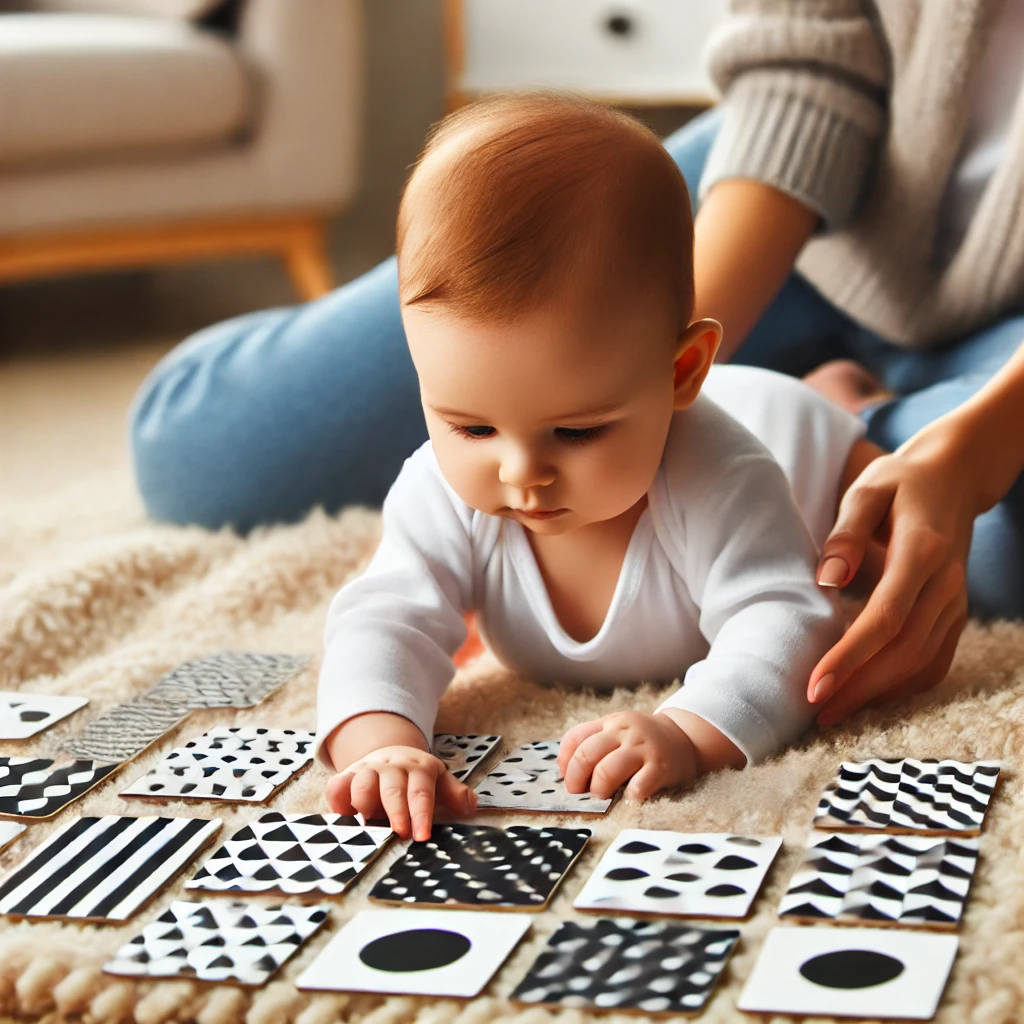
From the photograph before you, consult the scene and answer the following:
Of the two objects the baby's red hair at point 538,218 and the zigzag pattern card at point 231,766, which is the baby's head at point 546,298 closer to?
the baby's red hair at point 538,218

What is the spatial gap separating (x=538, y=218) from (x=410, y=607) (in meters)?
0.28

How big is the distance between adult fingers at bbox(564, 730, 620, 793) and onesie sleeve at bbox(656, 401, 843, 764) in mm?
57

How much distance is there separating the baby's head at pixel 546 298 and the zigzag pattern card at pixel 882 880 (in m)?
0.23

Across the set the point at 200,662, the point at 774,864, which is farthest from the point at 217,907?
the point at 200,662

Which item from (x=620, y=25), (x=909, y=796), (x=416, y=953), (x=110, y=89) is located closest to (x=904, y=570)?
(x=909, y=796)

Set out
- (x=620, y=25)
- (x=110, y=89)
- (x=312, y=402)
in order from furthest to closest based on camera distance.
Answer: (x=620, y=25), (x=110, y=89), (x=312, y=402)

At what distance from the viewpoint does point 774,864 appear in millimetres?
691

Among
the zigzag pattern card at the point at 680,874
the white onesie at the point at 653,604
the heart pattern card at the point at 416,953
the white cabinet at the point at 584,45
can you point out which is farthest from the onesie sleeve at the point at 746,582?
the white cabinet at the point at 584,45

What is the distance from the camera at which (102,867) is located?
727 millimetres

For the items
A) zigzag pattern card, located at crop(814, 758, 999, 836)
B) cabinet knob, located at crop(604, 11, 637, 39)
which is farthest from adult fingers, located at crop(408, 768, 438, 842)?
cabinet knob, located at crop(604, 11, 637, 39)

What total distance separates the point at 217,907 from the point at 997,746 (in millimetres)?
442

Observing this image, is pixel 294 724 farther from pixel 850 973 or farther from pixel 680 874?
pixel 850 973

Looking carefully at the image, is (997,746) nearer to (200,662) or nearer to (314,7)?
(200,662)

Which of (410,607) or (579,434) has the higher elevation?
(579,434)
